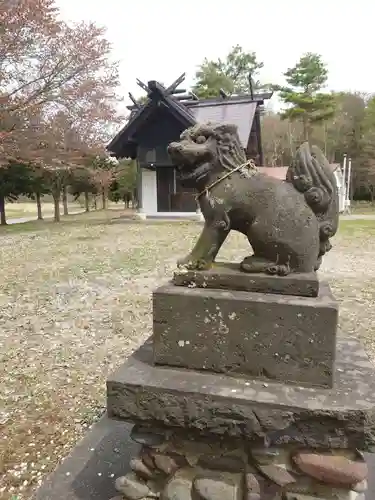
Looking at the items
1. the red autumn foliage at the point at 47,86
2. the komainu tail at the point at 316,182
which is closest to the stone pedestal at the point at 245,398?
the komainu tail at the point at 316,182

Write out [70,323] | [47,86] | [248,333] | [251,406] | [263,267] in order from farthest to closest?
[47,86] → [70,323] → [263,267] → [248,333] → [251,406]

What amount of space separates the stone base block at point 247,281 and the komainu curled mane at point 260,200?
4 centimetres

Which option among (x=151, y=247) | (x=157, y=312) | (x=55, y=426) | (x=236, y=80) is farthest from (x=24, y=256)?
(x=236, y=80)

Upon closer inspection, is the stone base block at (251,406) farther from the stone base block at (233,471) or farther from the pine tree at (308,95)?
the pine tree at (308,95)

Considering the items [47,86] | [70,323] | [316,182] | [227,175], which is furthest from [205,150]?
[47,86]

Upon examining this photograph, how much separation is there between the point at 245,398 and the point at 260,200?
86 cm

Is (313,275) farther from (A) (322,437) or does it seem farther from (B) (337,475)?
(B) (337,475)

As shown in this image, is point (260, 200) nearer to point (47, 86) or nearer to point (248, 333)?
point (248, 333)

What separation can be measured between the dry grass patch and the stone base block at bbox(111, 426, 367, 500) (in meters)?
0.91

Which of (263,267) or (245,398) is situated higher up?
(263,267)

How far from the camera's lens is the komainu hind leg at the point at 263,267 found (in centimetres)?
184

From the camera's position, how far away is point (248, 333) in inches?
69.6

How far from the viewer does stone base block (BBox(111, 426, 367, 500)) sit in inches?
65.1

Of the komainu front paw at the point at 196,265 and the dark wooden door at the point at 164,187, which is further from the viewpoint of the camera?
the dark wooden door at the point at 164,187
